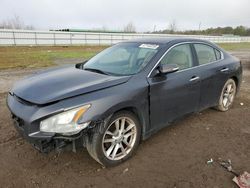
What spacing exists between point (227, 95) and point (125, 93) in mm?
3099

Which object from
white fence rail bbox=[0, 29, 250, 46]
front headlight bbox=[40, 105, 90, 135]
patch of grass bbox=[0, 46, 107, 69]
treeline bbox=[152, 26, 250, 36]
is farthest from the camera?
treeline bbox=[152, 26, 250, 36]

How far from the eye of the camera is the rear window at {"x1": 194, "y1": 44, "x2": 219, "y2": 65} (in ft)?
13.9

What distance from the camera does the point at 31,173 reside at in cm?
293

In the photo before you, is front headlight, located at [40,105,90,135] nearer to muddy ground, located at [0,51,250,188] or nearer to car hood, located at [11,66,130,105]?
car hood, located at [11,66,130,105]

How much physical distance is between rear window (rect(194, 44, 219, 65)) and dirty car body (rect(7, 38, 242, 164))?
2cm

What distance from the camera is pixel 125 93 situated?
117 inches

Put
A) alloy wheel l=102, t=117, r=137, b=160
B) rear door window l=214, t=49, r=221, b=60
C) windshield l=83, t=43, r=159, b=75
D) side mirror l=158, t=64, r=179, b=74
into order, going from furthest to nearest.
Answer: rear door window l=214, t=49, r=221, b=60, windshield l=83, t=43, r=159, b=75, side mirror l=158, t=64, r=179, b=74, alloy wheel l=102, t=117, r=137, b=160

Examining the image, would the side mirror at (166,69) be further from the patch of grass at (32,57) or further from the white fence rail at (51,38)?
the white fence rail at (51,38)

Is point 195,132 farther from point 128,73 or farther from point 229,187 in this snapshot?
point 128,73

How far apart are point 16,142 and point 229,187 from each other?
10.1 feet

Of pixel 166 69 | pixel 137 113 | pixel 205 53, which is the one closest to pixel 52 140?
pixel 137 113

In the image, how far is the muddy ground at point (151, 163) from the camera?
2803 mm

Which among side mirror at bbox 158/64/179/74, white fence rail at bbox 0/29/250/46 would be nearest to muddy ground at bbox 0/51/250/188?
side mirror at bbox 158/64/179/74

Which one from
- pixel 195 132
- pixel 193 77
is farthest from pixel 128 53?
pixel 195 132
